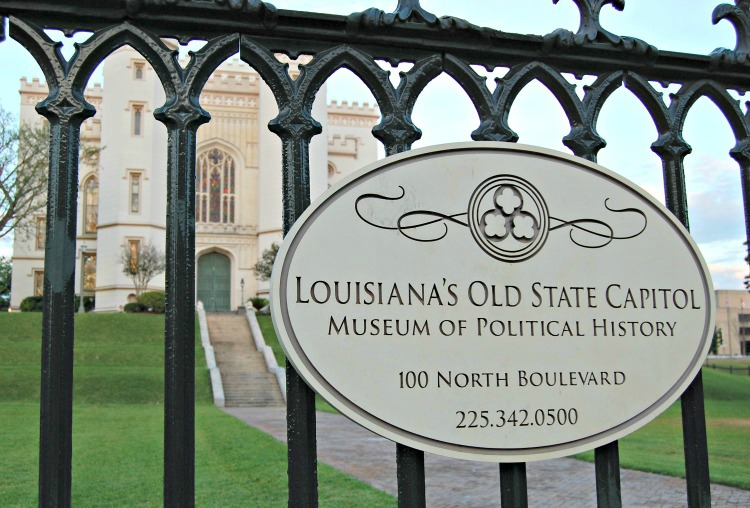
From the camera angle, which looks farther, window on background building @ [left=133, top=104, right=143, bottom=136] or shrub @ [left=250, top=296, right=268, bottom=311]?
window on background building @ [left=133, top=104, right=143, bottom=136]

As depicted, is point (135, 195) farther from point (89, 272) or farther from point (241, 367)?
point (241, 367)

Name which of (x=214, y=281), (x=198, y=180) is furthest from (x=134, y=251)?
(x=198, y=180)

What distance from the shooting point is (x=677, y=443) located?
1210 cm

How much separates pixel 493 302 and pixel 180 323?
964 mm

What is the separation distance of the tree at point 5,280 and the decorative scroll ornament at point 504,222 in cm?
5232

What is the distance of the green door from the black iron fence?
40709 mm

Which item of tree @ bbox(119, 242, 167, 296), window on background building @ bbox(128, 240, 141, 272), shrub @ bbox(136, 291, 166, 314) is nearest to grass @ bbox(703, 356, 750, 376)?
shrub @ bbox(136, 291, 166, 314)

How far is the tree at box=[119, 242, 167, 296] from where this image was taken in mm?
38625

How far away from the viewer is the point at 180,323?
2092mm

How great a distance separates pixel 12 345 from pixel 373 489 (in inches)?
773

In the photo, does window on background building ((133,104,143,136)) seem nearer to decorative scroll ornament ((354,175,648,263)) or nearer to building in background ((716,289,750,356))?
building in background ((716,289,750,356))

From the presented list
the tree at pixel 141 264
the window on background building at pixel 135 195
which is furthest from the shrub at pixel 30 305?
the window on background building at pixel 135 195

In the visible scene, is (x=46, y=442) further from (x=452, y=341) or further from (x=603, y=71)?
(x=603, y=71)

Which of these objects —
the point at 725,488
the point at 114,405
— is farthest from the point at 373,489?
the point at 114,405
